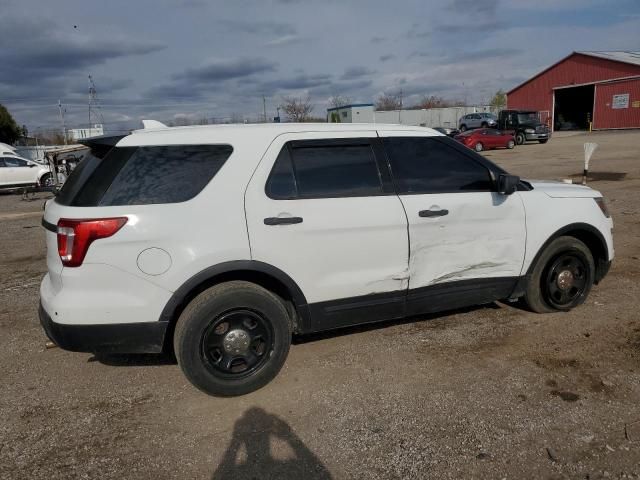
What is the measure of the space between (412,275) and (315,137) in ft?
4.16

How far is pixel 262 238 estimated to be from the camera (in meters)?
3.20

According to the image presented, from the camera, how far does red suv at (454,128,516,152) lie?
1121 inches

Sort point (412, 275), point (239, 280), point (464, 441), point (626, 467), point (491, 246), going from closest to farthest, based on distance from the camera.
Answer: point (626, 467) → point (464, 441) → point (239, 280) → point (412, 275) → point (491, 246)

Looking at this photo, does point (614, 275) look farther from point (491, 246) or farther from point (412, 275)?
point (412, 275)

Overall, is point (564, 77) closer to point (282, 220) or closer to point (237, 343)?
point (282, 220)

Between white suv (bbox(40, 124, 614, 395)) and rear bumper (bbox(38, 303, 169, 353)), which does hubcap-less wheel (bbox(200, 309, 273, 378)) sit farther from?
rear bumper (bbox(38, 303, 169, 353))

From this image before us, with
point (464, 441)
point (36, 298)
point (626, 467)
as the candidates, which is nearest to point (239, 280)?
point (464, 441)

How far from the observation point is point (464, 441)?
2.77 metres

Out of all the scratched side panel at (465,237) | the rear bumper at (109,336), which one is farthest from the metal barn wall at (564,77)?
the rear bumper at (109,336)

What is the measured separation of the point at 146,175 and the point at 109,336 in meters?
1.03

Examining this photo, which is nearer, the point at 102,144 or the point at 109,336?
the point at 109,336

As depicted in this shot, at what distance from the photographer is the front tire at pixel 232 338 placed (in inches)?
122

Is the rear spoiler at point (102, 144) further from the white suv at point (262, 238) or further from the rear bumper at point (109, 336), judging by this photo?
the rear bumper at point (109, 336)

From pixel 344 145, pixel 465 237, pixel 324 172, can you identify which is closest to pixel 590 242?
pixel 465 237
